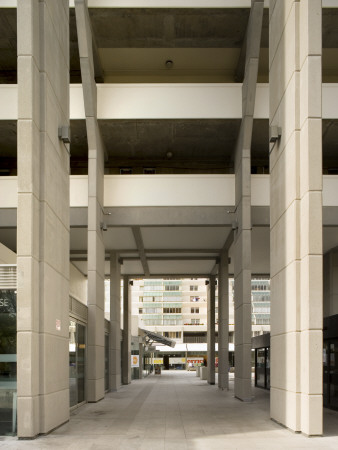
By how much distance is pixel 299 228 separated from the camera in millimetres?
13312

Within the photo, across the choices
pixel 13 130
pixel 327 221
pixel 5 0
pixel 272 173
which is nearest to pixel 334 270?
pixel 327 221

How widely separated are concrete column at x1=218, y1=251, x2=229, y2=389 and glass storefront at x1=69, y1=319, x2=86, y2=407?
9.77 meters

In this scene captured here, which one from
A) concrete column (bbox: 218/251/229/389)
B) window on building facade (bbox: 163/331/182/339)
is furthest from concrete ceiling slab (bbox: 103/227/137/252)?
window on building facade (bbox: 163/331/182/339)

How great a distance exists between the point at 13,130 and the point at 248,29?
9.72 meters

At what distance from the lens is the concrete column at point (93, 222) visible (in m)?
21.5

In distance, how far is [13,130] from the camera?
22.4 meters

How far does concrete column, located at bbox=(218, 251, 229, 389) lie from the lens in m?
29.2

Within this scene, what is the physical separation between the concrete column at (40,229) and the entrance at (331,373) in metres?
9.09

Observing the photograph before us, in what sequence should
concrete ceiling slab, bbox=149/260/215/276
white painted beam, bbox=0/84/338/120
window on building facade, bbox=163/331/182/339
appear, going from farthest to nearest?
1. window on building facade, bbox=163/331/182/339
2. concrete ceiling slab, bbox=149/260/215/276
3. white painted beam, bbox=0/84/338/120

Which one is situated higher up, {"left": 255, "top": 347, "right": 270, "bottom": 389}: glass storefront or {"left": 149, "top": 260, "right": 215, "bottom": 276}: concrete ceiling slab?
{"left": 149, "top": 260, "right": 215, "bottom": 276}: concrete ceiling slab

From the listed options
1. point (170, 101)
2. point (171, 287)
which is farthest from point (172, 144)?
point (171, 287)

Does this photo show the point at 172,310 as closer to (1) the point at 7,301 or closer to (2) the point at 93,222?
(2) the point at 93,222

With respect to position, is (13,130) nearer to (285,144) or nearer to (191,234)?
(191,234)

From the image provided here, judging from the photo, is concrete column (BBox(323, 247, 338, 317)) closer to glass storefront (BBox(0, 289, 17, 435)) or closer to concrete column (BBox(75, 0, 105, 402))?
concrete column (BBox(75, 0, 105, 402))
